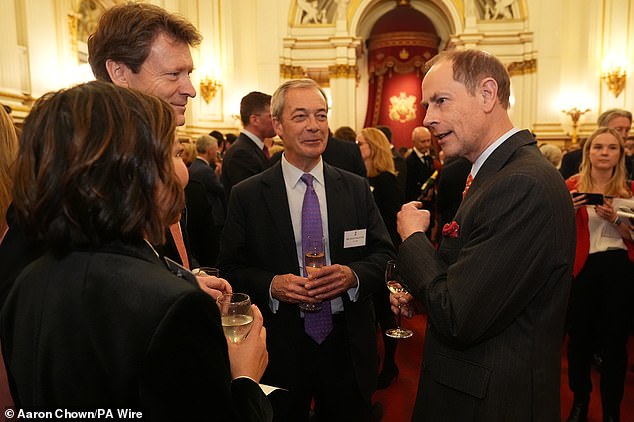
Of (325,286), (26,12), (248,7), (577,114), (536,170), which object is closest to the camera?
(536,170)

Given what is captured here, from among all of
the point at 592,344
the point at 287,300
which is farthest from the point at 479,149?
the point at 592,344

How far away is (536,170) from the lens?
140 cm

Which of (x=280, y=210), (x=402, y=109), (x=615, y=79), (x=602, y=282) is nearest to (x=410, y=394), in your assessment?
(x=602, y=282)

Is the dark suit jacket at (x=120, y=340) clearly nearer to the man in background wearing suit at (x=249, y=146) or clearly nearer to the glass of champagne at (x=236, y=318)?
the glass of champagne at (x=236, y=318)

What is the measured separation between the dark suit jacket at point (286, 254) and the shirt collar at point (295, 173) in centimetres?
3

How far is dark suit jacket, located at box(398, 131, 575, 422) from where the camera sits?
1343 millimetres

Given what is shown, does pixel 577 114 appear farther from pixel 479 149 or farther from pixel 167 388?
pixel 167 388

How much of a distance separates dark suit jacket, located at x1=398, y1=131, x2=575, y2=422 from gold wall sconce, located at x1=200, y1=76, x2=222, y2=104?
38.7ft

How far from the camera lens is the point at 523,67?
44.0 feet

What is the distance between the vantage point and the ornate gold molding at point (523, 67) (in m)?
13.3

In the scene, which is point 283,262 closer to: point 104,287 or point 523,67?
point 104,287

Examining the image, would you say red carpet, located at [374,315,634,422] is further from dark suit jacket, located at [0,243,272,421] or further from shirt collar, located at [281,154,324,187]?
dark suit jacket, located at [0,243,272,421]

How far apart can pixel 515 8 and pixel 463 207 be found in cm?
1392

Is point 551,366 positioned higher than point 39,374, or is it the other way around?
point 39,374
